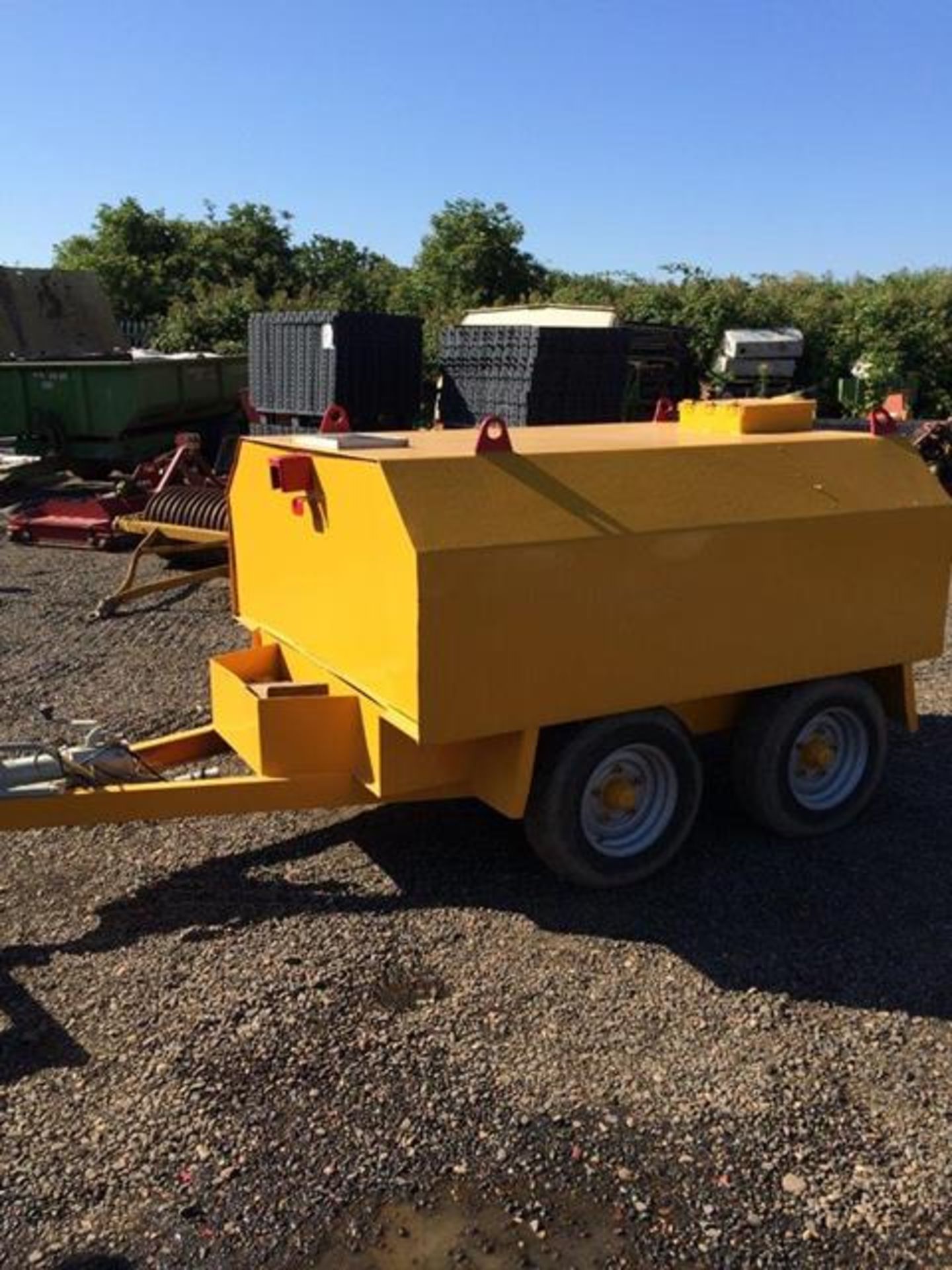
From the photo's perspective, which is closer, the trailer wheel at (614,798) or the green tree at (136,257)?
the trailer wheel at (614,798)

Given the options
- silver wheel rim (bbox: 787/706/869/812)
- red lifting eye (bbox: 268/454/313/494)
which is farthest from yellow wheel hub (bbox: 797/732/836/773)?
red lifting eye (bbox: 268/454/313/494)

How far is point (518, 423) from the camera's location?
953 cm

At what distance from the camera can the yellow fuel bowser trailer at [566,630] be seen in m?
3.35

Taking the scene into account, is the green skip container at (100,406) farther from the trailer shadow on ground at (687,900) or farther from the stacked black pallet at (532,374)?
the trailer shadow on ground at (687,900)

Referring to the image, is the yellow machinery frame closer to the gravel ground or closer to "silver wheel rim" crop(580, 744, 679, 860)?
the gravel ground

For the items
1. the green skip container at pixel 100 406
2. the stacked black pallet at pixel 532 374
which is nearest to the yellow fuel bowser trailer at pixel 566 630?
the stacked black pallet at pixel 532 374

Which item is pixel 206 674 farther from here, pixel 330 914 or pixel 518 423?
pixel 518 423

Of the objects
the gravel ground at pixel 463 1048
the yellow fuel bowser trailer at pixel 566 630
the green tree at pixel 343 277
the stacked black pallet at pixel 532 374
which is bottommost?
the gravel ground at pixel 463 1048

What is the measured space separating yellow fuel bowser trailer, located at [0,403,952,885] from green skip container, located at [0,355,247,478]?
28.2 ft

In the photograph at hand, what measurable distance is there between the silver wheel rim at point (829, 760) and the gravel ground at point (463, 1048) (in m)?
0.21

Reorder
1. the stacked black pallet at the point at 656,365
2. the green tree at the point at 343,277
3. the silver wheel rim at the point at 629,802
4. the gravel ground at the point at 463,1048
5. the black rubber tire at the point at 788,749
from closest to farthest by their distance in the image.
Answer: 1. the gravel ground at the point at 463,1048
2. the silver wheel rim at the point at 629,802
3. the black rubber tire at the point at 788,749
4. the stacked black pallet at the point at 656,365
5. the green tree at the point at 343,277

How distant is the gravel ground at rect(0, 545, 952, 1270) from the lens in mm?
2506

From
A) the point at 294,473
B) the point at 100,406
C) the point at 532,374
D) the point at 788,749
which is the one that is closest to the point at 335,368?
the point at 532,374

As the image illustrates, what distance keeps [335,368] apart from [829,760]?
22.9 feet
